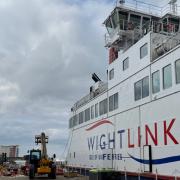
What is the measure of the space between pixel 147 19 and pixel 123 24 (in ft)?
5.41

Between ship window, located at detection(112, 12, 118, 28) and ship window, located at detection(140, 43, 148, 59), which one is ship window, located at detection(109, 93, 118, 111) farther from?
ship window, located at detection(112, 12, 118, 28)

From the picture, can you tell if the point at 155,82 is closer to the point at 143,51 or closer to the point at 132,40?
the point at 143,51

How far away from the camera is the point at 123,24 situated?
75.8 feet

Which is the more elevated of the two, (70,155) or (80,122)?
(80,122)

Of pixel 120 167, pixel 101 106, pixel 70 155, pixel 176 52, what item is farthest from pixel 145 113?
pixel 70 155

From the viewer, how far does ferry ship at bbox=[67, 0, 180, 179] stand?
1364 cm

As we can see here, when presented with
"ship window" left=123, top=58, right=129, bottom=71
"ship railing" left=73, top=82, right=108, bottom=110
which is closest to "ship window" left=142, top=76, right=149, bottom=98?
"ship window" left=123, top=58, right=129, bottom=71

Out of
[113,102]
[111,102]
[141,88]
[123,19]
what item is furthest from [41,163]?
[123,19]

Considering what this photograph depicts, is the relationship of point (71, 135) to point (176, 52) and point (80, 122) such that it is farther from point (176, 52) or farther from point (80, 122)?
point (176, 52)

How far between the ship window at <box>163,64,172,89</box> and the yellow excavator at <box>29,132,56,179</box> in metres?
13.0

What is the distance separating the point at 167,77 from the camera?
1541 centimetres

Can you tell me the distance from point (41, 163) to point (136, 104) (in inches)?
423

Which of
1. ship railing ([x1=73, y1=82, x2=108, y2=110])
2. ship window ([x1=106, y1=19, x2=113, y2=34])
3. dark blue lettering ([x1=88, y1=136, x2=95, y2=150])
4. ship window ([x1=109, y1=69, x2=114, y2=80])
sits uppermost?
ship window ([x1=106, y1=19, x2=113, y2=34])

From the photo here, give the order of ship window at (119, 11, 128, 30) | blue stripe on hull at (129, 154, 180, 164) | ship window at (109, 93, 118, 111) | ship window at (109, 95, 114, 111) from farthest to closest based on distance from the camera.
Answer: ship window at (119, 11, 128, 30)
ship window at (109, 95, 114, 111)
ship window at (109, 93, 118, 111)
blue stripe on hull at (129, 154, 180, 164)
